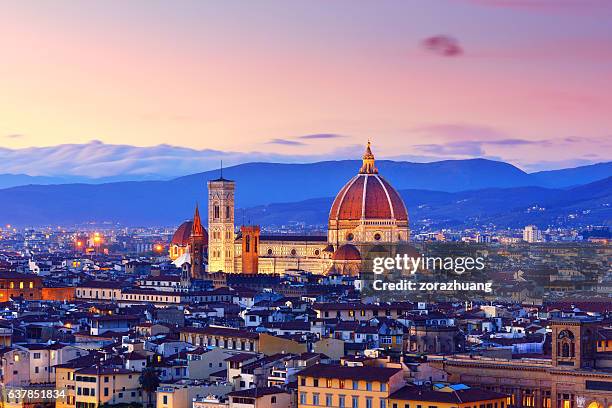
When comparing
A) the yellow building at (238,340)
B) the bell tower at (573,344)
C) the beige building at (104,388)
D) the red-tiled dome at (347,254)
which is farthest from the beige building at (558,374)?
the red-tiled dome at (347,254)

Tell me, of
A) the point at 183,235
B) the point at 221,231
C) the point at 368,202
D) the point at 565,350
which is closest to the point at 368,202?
the point at 368,202

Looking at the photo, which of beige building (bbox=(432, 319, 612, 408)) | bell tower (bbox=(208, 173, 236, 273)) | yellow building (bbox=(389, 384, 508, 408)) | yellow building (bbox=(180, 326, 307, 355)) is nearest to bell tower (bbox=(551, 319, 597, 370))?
beige building (bbox=(432, 319, 612, 408))

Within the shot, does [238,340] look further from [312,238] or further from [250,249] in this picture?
[312,238]

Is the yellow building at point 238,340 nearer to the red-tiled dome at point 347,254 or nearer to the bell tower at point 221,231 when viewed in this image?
the red-tiled dome at point 347,254

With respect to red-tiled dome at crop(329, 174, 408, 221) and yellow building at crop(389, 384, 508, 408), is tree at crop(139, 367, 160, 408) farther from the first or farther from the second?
red-tiled dome at crop(329, 174, 408, 221)

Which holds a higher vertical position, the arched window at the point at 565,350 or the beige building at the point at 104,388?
the arched window at the point at 565,350

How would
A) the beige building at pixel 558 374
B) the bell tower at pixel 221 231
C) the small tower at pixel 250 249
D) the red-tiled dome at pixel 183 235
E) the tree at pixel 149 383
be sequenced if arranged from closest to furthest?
1. the beige building at pixel 558 374
2. the tree at pixel 149 383
3. the small tower at pixel 250 249
4. the bell tower at pixel 221 231
5. the red-tiled dome at pixel 183 235
